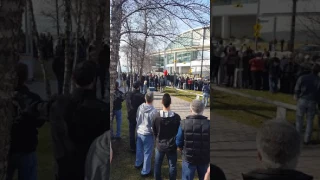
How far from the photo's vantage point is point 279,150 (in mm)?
2543

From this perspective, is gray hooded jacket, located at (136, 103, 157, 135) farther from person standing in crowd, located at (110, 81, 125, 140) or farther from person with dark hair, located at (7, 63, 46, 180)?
person with dark hair, located at (7, 63, 46, 180)

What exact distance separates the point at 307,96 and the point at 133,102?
4.52ft

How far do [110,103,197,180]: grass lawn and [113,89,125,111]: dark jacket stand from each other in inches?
1.7

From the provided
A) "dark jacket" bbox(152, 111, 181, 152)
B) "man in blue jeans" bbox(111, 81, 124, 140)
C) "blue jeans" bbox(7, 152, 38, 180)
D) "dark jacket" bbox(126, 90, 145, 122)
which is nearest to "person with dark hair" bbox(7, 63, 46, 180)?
"blue jeans" bbox(7, 152, 38, 180)

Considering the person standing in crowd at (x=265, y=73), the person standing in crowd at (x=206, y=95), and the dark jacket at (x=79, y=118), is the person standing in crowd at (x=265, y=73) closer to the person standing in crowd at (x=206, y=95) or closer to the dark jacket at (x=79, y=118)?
the person standing in crowd at (x=206, y=95)

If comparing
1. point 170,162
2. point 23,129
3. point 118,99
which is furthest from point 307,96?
point 23,129

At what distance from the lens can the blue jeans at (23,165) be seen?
281 centimetres

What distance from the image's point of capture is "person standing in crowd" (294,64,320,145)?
2.64 metres

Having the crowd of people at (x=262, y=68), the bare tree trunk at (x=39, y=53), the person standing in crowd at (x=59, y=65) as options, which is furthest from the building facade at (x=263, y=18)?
the bare tree trunk at (x=39, y=53)

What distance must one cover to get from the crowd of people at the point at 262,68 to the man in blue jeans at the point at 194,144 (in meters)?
0.37

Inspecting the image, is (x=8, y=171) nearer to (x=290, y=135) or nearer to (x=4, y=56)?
(x=4, y=56)

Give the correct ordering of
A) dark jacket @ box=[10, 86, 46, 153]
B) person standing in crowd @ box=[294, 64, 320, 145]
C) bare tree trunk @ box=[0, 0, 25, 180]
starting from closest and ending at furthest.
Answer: bare tree trunk @ box=[0, 0, 25, 180]
person standing in crowd @ box=[294, 64, 320, 145]
dark jacket @ box=[10, 86, 46, 153]

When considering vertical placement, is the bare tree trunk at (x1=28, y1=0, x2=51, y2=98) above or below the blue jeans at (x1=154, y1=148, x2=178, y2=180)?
above

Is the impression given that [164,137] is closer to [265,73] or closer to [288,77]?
[265,73]
